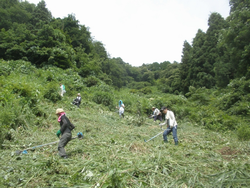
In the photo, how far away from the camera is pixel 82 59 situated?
1065 inches

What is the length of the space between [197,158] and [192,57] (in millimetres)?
30963

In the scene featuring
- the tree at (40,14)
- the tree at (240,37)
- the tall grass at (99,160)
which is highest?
the tree at (40,14)

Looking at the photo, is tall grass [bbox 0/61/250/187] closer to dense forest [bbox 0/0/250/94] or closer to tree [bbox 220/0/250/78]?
tree [bbox 220/0/250/78]

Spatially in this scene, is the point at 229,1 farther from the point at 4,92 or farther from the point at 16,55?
the point at 16,55

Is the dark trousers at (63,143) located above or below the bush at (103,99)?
below

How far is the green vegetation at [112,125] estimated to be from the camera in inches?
126

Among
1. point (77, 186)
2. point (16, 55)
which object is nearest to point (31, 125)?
point (77, 186)

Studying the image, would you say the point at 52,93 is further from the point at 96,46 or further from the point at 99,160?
the point at 96,46

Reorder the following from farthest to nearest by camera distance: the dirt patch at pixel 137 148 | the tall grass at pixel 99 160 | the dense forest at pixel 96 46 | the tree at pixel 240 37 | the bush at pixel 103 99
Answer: the bush at pixel 103 99
the dense forest at pixel 96 46
the tree at pixel 240 37
the dirt patch at pixel 137 148
the tall grass at pixel 99 160

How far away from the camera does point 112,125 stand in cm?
961

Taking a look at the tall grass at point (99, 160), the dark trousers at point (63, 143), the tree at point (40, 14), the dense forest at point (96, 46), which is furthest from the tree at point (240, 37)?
the tree at point (40, 14)

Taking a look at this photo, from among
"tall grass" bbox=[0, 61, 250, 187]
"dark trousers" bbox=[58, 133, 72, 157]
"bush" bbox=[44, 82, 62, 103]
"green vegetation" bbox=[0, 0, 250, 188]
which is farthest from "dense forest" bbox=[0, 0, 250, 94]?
"dark trousers" bbox=[58, 133, 72, 157]

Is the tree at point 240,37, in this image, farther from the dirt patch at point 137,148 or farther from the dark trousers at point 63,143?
the dark trousers at point 63,143

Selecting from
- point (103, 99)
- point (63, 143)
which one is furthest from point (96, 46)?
point (63, 143)
